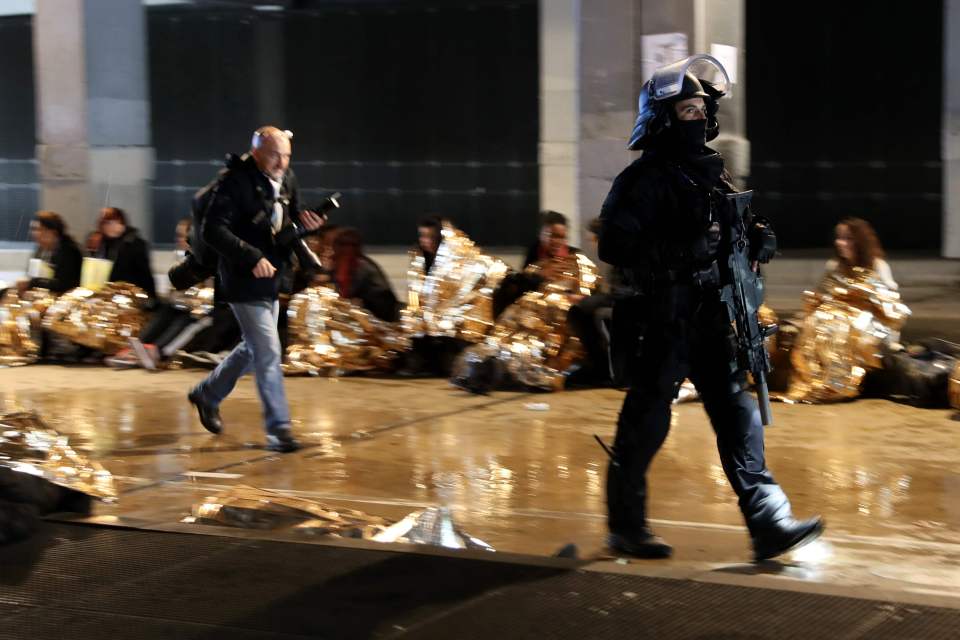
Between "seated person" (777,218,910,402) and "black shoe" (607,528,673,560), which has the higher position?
"seated person" (777,218,910,402)

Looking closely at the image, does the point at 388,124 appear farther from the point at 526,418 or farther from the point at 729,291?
the point at 729,291

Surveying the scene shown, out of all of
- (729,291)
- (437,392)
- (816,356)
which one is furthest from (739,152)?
(729,291)

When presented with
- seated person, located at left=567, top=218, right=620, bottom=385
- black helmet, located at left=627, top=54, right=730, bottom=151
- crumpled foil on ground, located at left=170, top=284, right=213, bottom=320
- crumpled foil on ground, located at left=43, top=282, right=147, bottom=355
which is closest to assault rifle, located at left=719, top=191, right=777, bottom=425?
black helmet, located at left=627, top=54, right=730, bottom=151

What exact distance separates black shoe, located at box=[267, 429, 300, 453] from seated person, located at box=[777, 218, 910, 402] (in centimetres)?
307

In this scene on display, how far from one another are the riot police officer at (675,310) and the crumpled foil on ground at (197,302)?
5652 mm

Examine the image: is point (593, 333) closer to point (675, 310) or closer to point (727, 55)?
point (727, 55)

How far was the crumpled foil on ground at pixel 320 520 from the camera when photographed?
5469 mm

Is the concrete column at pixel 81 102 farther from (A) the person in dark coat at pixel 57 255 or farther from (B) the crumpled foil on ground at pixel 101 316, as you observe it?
(B) the crumpled foil on ground at pixel 101 316

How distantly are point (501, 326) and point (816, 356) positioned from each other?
80.9 inches

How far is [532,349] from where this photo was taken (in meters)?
9.21

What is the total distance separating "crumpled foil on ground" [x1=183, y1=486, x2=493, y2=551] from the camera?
547cm

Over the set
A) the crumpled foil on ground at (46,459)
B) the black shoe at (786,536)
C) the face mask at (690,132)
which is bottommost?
the black shoe at (786,536)

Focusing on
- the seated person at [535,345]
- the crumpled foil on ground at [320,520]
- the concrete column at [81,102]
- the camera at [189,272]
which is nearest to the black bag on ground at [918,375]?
the seated person at [535,345]

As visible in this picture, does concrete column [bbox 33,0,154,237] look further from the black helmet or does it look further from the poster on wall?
the black helmet
